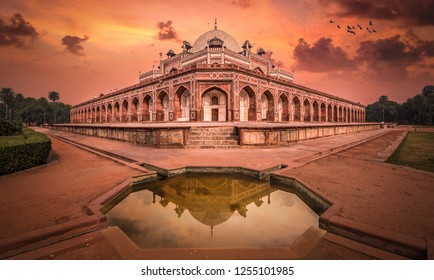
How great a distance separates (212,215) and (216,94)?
18.6m

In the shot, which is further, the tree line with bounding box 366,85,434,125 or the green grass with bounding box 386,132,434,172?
the tree line with bounding box 366,85,434,125

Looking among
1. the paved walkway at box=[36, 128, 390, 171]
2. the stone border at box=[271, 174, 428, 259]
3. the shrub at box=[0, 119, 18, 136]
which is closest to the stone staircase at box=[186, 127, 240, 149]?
the paved walkway at box=[36, 128, 390, 171]

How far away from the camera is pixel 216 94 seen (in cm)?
2048

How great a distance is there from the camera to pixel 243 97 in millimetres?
22172

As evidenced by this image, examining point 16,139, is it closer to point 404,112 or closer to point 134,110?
point 134,110

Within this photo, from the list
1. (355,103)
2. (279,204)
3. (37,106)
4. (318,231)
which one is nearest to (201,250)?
(318,231)

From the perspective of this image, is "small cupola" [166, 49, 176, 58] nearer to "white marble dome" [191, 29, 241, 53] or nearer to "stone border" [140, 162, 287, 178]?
"white marble dome" [191, 29, 241, 53]

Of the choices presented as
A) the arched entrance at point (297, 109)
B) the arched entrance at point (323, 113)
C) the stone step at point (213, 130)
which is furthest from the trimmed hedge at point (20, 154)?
the arched entrance at point (323, 113)

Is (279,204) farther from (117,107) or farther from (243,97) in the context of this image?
(117,107)

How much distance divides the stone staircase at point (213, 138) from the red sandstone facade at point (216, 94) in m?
8.49

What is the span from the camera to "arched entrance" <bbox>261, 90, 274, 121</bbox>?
23.2 metres

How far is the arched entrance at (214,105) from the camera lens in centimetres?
2017

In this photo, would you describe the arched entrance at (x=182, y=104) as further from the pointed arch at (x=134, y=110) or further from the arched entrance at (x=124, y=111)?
the arched entrance at (x=124, y=111)

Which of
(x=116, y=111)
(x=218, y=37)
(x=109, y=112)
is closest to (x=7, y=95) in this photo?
(x=116, y=111)
